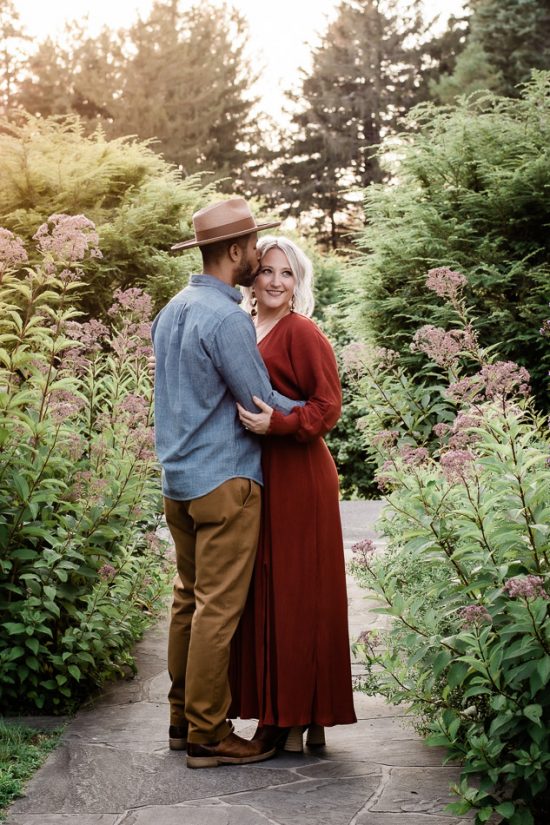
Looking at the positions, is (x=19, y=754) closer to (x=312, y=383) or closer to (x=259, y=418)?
(x=259, y=418)

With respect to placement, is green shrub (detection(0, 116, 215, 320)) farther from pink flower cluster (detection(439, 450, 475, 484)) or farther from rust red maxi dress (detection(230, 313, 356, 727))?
pink flower cluster (detection(439, 450, 475, 484))

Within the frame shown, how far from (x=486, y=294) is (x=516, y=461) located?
16.2ft

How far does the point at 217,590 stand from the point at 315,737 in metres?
0.81

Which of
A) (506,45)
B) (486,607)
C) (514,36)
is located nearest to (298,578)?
(486,607)

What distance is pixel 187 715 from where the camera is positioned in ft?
12.4

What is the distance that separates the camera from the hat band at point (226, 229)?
377cm

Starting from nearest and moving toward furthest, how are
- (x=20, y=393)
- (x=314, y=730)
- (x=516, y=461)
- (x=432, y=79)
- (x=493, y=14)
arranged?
(x=516, y=461) < (x=314, y=730) < (x=20, y=393) < (x=493, y=14) < (x=432, y=79)

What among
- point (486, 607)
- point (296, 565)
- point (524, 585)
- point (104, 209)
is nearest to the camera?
point (524, 585)

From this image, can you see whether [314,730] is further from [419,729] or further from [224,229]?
[224,229]

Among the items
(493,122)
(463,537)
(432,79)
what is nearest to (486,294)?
(493,122)

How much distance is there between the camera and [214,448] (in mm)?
3703

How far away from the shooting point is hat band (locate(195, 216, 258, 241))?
12.4 feet

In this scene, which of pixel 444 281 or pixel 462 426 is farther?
pixel 444 281

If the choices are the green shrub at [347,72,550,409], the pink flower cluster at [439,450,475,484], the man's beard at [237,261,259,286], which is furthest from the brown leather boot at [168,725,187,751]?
the green shrub at [347,72,550,409]
